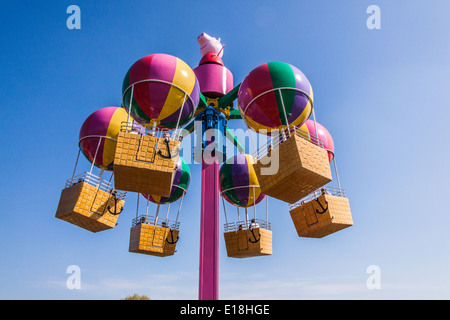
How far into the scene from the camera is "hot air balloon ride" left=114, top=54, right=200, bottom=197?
25.2 feet

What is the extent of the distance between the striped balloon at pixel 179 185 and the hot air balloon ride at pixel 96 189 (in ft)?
7.66

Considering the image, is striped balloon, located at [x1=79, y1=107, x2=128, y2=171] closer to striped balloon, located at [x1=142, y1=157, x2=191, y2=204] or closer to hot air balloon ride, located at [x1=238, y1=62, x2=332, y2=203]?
striped balloon, located at [x1=142, y1=157, x2=191, y2=204]

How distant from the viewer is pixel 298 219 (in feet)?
35.2

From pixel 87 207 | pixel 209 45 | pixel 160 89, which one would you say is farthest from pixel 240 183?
pixel 209 45

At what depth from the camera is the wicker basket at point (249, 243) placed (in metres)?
12.1

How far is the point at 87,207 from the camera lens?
9.73m

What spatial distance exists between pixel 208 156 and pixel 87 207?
4620mm

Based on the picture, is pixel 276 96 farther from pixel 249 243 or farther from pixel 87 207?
pixel 87 207

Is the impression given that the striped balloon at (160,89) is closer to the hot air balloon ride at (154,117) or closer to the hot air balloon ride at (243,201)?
the hot air balloon ride at (154,117)

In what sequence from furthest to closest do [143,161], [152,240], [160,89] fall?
[152,240] → [160,89] → [143,161]

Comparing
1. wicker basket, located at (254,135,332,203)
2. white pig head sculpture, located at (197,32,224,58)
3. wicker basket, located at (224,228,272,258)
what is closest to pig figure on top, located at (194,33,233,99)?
white pig head sculpture, located at (197,32,224,58)

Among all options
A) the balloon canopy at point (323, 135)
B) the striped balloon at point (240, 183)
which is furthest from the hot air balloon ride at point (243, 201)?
the balloon canopy at point (323, 135)

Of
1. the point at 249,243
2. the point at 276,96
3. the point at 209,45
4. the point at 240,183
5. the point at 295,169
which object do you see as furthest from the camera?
the point at 209,45
